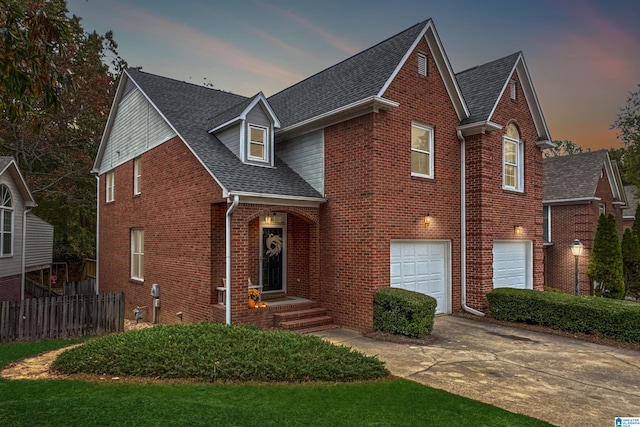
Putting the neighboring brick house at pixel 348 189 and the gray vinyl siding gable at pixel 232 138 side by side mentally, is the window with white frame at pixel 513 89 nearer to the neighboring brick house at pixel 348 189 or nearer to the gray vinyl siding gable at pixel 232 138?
the neighboring brick house at pixel 348 189

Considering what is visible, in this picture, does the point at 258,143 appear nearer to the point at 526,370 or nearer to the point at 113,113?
the point at 113,113

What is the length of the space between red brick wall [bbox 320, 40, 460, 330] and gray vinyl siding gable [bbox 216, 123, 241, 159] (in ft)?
8.96

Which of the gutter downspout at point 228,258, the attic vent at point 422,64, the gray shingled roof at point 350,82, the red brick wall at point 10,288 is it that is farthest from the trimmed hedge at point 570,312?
the red brick wall at point 10,288

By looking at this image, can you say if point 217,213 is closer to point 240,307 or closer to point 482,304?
point 240,307

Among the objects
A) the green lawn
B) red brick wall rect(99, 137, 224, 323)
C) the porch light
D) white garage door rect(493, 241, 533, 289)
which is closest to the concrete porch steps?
red brick wall rect(99, 137, 224, 323)

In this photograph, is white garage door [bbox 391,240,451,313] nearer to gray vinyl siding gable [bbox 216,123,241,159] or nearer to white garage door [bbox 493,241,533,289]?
white garage door [bbox 493,241,533,289]

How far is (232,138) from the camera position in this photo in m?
12.5

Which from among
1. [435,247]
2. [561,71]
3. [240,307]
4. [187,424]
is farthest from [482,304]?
[561,71]

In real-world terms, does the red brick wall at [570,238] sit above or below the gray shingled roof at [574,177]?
below

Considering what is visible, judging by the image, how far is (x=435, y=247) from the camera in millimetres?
12539

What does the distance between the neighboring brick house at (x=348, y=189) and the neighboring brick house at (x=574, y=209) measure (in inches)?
299

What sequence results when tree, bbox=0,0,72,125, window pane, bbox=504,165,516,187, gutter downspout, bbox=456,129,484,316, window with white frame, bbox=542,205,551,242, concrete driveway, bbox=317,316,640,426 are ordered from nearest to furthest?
tree, bbox=0,0,72,125, concrete driveway, bbox=317,316,640,426, gutter downspout, bbox=456,129,484,316, window pane, bbox=504,165,516,187, window with white frame, bbox=542,205,551,242

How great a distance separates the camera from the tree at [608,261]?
717 inches

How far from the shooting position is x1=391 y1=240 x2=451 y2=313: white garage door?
11.4m
